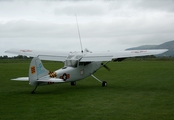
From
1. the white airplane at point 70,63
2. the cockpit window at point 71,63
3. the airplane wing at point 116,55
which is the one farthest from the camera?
the cockpit window at point 71,63

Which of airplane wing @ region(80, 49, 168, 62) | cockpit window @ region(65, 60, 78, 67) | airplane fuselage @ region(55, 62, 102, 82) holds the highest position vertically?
airplane wing @ region(80, 49, 168, 62)

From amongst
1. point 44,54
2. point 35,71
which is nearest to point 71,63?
point 44,54

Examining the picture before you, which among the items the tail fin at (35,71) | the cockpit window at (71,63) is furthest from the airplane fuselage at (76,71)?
the tail fin at (35,71)

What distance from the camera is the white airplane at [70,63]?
1151 centimetres

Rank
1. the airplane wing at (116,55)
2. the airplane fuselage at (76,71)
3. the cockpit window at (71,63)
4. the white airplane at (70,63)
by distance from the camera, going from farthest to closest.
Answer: the cockpit window at (71,63) → the airplane wing at (116,55) → the airplane fuselage at (76,71) → the white airplane at (70,63)

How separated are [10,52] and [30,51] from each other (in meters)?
1.01

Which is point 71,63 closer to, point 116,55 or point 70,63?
point 70,63

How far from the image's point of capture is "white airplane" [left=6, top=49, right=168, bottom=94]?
453 inches

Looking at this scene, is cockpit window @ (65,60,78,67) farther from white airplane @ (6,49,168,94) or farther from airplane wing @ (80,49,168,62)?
airplane wing @ (80,49,168,62)

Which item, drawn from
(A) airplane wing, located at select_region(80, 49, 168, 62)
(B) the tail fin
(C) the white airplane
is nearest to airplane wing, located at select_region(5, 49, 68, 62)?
(C) the white airplane

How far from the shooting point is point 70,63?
14031mm

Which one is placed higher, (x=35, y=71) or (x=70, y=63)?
(x=70, y=63)

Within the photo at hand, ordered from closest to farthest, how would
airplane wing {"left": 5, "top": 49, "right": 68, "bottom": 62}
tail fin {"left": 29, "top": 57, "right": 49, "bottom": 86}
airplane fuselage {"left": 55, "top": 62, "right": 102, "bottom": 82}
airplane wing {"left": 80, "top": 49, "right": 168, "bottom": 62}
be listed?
tail fin {"left": 29, "top": 57, "right": 49, "bottom": 86}
airplane fuselage {"left": 55, "top": 62, "right": 102, "bottom": 82}
airplane wing {"left": 80, "top": 49, "right": 168, "bottom": 62}
airplane wing {"left": 5, "top": 49, "right": 68, "bottom": 62}

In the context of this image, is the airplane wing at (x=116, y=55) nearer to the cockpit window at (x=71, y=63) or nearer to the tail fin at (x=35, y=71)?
the cockpit window at (x=71, y=63)
